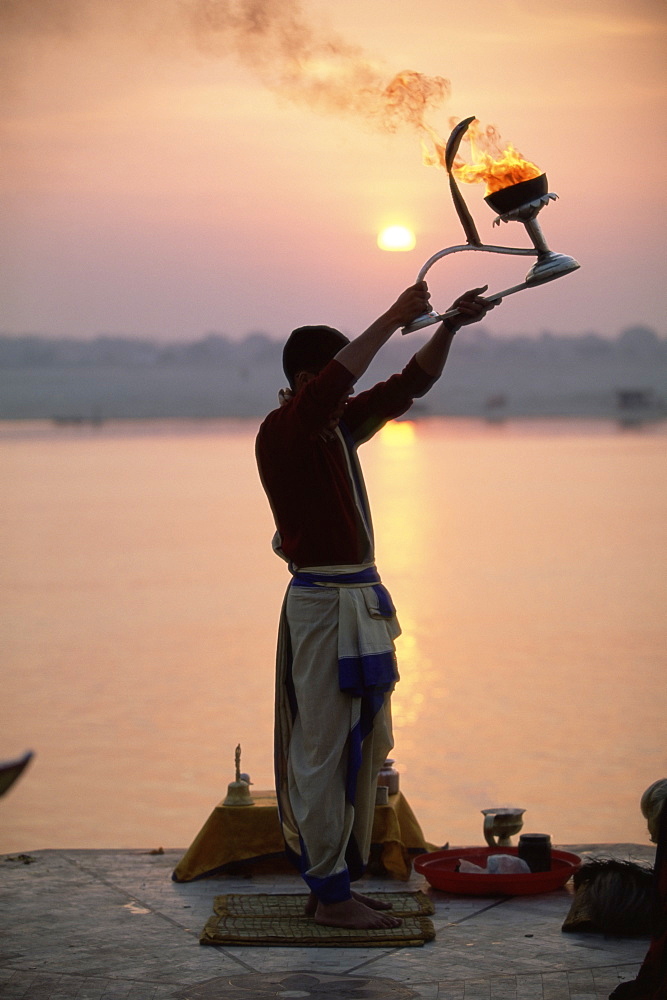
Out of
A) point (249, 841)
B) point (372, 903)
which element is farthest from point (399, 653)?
point (372, 903)

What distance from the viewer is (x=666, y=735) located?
7328 millimetres

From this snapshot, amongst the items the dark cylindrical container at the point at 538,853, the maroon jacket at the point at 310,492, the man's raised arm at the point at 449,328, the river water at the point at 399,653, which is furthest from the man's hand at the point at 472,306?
the river water at the point at 399,653

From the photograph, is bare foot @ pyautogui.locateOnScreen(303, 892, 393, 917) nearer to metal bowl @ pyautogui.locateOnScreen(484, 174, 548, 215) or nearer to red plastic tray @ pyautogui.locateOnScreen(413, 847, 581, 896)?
red plastic tray @ pyautogui.locateOnScreen(413, 847, 581, 896)

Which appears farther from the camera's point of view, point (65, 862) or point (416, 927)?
point (65, 862)

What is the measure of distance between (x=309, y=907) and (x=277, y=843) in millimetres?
Answer: 494

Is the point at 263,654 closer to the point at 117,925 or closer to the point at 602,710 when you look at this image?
the point at 602,710

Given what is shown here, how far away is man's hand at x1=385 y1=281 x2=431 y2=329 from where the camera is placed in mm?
3988

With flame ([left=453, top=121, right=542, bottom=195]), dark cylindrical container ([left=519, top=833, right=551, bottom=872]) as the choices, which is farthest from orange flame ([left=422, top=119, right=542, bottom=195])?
dark cylindrical container ([left=519, top=833, right=551, bottom=872])

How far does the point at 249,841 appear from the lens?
4707mm

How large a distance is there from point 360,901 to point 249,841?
574 mm

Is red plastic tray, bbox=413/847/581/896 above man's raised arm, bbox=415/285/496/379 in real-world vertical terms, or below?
below

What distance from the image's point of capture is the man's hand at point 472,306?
4.12 meters

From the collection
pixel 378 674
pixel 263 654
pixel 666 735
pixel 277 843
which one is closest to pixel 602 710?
pixel 666 735

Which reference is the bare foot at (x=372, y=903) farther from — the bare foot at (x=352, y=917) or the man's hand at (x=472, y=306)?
the man's hand at (x=472, y=306)
